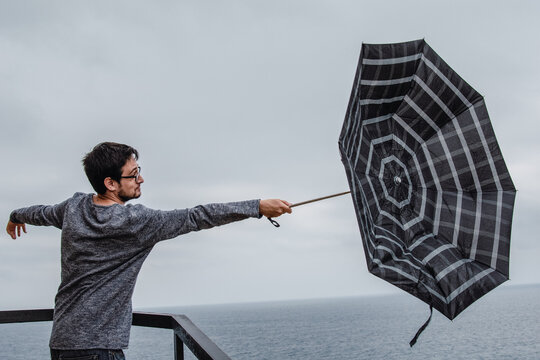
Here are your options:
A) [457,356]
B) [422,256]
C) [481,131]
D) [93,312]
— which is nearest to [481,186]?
[481,131]

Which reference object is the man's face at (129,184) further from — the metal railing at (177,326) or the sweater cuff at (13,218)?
the sweater cuff at (13,218)

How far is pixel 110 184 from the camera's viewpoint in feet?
6.59

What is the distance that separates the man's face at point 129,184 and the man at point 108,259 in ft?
0.29

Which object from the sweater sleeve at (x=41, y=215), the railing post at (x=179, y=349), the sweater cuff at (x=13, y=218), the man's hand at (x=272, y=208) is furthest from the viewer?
the railing post at (x=179, y=349)

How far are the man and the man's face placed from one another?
0.29ft

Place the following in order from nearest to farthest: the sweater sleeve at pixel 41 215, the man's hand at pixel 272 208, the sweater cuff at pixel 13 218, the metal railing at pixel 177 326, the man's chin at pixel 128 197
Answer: the metal railing at pixel 177 326 → the man's hand at pixel 272 208 → the man's chin at pixel 128 197 → the sweater sleeve at pixel 41 215 → the sweater cuff at pixel 13 218

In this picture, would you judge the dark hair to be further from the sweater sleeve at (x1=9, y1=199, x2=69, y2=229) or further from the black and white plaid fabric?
the black and white plaid fabric

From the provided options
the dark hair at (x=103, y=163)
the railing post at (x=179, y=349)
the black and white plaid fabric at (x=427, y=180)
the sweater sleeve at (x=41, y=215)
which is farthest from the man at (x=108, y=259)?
the railing post at (x=179, y=349)

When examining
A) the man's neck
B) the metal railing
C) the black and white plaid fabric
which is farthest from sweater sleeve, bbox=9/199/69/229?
the black and white plaid fabric

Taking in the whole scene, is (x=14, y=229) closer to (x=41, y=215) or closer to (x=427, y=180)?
(x=41, y=215)

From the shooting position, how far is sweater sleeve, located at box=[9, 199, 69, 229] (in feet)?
7.25

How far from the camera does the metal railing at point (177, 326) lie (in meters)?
1.81

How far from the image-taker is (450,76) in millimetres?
2311

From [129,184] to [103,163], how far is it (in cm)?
14
